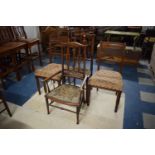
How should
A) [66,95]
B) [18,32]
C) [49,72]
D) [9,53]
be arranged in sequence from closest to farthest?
[66,95] → [49,72] → [9,53] → [18,32]

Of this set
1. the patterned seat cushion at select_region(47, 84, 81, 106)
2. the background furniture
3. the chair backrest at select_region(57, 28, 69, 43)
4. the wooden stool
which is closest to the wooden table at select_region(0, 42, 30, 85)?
the background furniture

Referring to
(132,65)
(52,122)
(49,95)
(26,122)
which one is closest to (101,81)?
(49,95)

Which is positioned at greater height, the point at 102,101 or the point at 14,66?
the point at 14,66

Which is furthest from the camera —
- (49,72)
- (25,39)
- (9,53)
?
(25,39)

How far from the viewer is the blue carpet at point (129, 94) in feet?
6.63

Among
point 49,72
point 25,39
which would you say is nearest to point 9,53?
point 25,39

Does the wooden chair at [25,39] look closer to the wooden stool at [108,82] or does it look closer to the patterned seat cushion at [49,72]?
the patterned seat cushion at [49,72]

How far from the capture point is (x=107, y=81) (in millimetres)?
2004

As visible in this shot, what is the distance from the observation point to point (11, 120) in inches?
78.6

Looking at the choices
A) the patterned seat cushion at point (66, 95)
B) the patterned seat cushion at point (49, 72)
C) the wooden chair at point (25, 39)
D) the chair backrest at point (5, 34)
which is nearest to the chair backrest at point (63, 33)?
the wooden chair at point (25, 39)

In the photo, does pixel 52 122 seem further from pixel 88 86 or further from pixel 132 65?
pixel 132 65

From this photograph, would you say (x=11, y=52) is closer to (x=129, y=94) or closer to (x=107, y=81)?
(x=107, y=81)

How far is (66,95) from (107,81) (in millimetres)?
612

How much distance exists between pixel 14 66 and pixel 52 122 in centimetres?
160
